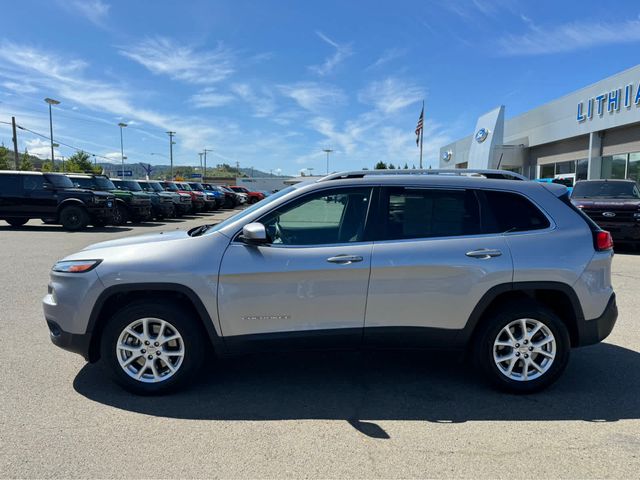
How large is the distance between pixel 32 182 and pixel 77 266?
1467 centimetres

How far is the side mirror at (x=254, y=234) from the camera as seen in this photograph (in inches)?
137

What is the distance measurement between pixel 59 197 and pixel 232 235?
48.7 ft

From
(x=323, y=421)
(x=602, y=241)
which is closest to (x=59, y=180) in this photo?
(x=323, y=421)

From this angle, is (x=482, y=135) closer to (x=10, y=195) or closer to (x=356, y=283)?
(x=10, y=195)

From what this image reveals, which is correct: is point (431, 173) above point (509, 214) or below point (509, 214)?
above

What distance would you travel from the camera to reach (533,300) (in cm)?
382

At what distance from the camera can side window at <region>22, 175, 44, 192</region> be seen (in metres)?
15.8

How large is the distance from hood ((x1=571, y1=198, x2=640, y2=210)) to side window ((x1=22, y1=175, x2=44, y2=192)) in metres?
16.4

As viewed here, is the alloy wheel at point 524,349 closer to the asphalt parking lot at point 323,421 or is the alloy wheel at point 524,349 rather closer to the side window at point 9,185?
the asphalt parking lot at point 323,421

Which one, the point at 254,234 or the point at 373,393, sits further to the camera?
the point at 373,393

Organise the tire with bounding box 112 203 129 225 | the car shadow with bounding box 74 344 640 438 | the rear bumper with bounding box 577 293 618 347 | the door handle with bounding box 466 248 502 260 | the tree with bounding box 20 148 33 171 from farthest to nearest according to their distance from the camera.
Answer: the tree with bounding box 20 148 33 171 → the tire with bounding box 112 203 129 225 → the rear bumper with bounding box 577 293 618 347 → the door handle with bounding box 466 248 502 260 → the car shadow with bounding box 74 344 640 438

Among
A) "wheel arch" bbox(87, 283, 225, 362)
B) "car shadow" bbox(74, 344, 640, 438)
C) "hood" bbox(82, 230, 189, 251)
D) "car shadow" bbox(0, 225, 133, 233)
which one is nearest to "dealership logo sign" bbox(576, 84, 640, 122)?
"car shadow" bbox(74, 344, 640, 438)

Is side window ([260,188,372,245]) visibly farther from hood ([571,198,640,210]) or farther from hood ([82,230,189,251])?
hood ([571,198,640,210])

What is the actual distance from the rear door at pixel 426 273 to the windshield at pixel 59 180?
15473 mm
